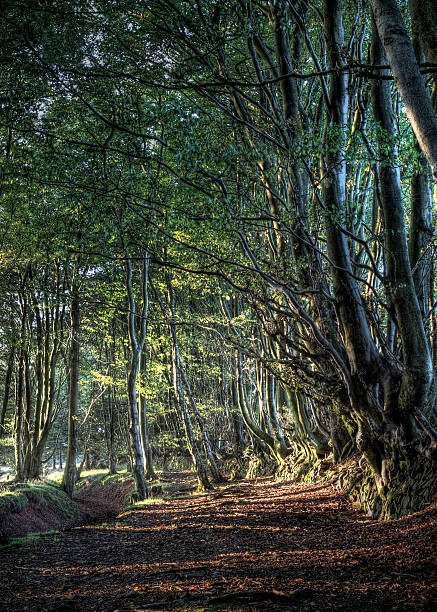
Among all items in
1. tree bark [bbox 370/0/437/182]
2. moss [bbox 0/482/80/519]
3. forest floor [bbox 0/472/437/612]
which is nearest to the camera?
forest floor [bbox 0/472/437/612]

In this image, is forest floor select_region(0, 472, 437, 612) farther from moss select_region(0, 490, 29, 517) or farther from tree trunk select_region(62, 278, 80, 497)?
tree trunk select_region(62, 278, 80, 497)

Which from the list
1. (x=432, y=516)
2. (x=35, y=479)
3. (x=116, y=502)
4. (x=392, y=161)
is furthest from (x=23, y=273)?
(x=432, y=516)

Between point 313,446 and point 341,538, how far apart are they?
22.8 feet

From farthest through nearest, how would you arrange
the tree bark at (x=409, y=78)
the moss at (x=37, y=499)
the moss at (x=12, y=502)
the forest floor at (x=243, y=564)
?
the moss at (x=37, y=499) < the moss at (x=12, y=502) < the tree bark at (x=409, y=78) < the forest floor at (x=243, y=564)

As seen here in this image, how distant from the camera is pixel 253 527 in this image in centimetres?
720

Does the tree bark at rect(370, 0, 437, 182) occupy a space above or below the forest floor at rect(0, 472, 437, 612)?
above

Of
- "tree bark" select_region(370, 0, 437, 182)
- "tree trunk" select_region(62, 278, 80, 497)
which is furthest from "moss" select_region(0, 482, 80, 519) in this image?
"tree bark" select_region(370, 0, 437, 182)

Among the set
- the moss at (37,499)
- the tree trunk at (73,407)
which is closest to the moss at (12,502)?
the moss at (37,499)

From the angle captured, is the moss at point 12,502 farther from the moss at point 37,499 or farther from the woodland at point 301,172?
the woodland at point 301,172

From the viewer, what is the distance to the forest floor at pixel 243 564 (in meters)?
3.25

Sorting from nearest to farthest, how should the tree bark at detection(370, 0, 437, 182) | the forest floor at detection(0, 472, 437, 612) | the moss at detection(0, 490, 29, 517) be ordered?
the forest floor at detection(0, 472, 437, 612), the tree bark at detection(370, 0, 437, 182), the moss at detection(0, 490, 29, 517)

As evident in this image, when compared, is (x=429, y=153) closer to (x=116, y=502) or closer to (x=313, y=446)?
(x=313, y=446)

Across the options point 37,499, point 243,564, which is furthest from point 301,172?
point 37,499

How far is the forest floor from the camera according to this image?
10.7ft
